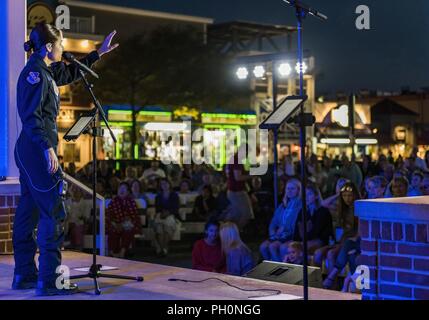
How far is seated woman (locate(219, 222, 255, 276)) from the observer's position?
785cm

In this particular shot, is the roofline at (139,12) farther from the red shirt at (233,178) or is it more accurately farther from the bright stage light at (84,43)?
the red shirt at (233,178)

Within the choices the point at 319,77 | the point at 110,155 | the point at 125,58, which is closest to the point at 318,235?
the point at 110,155

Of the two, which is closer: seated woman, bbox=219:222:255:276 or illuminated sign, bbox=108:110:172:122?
seated woman, bbox=219:222:255:276

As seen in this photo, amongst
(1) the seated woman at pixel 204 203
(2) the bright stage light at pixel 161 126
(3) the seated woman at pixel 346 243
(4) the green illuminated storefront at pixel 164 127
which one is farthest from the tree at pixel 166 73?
(3) the seated woman at pixel 346 243

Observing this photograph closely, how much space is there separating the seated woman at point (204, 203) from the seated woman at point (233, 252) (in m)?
6.14

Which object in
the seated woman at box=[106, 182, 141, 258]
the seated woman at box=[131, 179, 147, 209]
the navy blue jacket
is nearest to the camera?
the navy blue jacket

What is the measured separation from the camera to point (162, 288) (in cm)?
576

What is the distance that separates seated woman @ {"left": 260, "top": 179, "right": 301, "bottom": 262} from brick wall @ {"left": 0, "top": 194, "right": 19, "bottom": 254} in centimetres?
302

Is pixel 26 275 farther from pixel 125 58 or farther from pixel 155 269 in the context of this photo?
pixel 125 58

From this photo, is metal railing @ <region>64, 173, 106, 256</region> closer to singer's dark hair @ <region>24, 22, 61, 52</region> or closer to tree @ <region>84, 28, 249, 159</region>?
singer's dark hair @ <region>24, 22, 61, 52</region>

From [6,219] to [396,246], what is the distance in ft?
16.0

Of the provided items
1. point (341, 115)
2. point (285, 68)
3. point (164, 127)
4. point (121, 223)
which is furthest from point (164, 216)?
A: point (164, 127)

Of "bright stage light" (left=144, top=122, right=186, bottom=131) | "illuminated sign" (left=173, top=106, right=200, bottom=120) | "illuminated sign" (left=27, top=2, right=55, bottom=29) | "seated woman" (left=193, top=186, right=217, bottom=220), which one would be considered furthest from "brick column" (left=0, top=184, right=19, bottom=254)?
"illuminated sign" (left=173, top=106, right=200, bottom=120)

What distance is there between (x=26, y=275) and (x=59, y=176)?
921 mm
